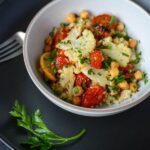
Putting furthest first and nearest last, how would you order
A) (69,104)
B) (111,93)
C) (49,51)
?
(49,51) → (111,93) → (69,104)

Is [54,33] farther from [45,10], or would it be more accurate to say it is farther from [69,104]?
[69,104]

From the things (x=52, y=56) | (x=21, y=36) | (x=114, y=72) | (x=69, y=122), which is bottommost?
(x=69, y=122)

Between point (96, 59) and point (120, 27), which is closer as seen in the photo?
point (96, 59)

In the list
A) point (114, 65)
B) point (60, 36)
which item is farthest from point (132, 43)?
point (60, 36)

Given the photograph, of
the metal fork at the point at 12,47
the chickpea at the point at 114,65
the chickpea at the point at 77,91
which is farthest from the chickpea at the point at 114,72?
the metal fork at the point at 12,47

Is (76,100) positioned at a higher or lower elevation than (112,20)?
lower

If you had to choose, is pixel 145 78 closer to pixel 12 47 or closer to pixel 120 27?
pixel 120 27

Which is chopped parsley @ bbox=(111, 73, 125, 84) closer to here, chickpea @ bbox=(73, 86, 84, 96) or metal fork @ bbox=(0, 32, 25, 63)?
chickpea @ bbox=(73, 86, 84, 96)

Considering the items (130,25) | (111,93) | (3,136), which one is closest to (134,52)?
(130,25)
